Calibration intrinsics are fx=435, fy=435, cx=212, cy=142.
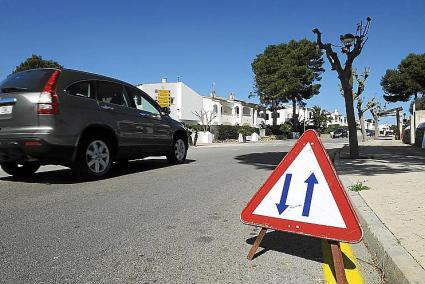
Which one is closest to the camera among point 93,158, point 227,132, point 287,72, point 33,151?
point 33,151

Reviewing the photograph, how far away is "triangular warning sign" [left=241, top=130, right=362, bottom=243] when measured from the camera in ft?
11.1

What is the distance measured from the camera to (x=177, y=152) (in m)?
10.9

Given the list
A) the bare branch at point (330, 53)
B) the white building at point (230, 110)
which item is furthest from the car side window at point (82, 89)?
the white building at point (230, 110)

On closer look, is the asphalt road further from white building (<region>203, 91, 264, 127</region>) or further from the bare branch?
white building (<region>203, 91, 264, 127</region>)

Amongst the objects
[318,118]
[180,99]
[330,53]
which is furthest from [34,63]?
[318,118]

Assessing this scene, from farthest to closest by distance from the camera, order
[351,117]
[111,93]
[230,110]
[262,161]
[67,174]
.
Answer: [230,110]
[351,117]
[262,161]
[67,174]
[111,93]

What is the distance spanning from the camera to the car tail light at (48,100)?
6.90 metres

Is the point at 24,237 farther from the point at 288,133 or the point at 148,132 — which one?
the point at 288,133

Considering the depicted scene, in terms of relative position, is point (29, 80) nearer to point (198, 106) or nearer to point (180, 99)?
point (180, 99)

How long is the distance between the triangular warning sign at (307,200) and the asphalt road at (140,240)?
1.16ft

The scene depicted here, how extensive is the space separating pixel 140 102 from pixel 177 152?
2052 mm

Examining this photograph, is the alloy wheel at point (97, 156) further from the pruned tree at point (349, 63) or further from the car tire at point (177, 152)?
the pruned tree at point (349, 63)

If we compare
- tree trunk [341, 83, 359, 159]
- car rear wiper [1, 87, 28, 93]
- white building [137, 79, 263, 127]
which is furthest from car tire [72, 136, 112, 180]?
white building [137, 79, 263, 127]

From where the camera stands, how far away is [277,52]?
61.2 metres
